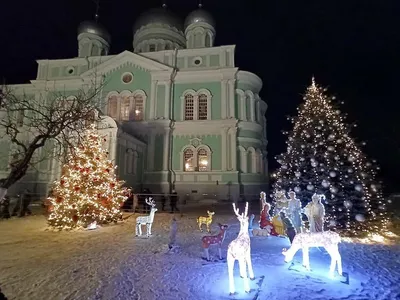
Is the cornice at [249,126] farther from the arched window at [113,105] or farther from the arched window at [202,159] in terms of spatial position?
the arched window at [113,105]

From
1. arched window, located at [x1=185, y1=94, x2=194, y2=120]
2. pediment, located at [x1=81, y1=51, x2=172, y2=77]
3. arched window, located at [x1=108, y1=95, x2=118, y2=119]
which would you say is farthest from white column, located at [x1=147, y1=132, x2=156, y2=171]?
pediment, located at [x1=81, y1=51, x2=172, y2=77]

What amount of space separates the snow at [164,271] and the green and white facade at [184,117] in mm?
12586

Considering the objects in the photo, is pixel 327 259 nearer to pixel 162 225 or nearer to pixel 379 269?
pixel 379 269

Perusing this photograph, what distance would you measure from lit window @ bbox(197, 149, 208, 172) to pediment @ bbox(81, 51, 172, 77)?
8.62m

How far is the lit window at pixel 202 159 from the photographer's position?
21.9m

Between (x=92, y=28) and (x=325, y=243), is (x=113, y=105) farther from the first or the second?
(x=325, y=243)

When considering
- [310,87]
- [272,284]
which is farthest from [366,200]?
[272,284]

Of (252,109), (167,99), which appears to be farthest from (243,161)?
(167,99)

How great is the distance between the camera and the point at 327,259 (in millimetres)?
6211

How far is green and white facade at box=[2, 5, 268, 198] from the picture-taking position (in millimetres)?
21281

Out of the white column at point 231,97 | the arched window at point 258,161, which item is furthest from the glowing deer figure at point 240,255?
the arched window at point 258,161

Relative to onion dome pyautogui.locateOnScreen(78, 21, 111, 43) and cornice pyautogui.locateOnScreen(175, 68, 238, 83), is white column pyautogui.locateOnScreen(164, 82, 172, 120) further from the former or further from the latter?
onion dome pyautogui.locateOnScreen(78, 21, 111, 43)

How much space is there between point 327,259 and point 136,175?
16.4m

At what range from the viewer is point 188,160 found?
22.3 meters
